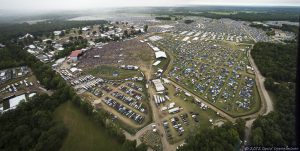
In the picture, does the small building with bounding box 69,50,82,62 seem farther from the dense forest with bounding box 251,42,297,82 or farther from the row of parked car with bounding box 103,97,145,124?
the dense forest with bounding box 251,42,297,82

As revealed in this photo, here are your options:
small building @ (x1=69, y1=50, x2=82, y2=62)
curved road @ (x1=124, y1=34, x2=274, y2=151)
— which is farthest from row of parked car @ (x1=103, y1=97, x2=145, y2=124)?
small building @ (x1=69, y1=50, x2=82, y2=62)

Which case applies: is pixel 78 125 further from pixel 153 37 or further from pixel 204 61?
pixel 153 37

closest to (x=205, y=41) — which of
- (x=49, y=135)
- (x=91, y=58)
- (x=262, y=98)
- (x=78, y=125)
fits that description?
(x=262, y=98)

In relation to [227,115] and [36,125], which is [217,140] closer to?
[227,115]

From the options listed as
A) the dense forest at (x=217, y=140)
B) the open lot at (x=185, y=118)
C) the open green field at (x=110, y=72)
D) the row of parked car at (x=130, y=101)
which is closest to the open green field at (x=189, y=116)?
the open lot at (x=185, y=118)

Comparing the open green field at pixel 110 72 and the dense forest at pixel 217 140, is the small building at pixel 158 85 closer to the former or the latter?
the open green field at pixel 110 72

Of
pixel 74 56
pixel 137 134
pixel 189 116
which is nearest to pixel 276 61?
pixel 189 116
